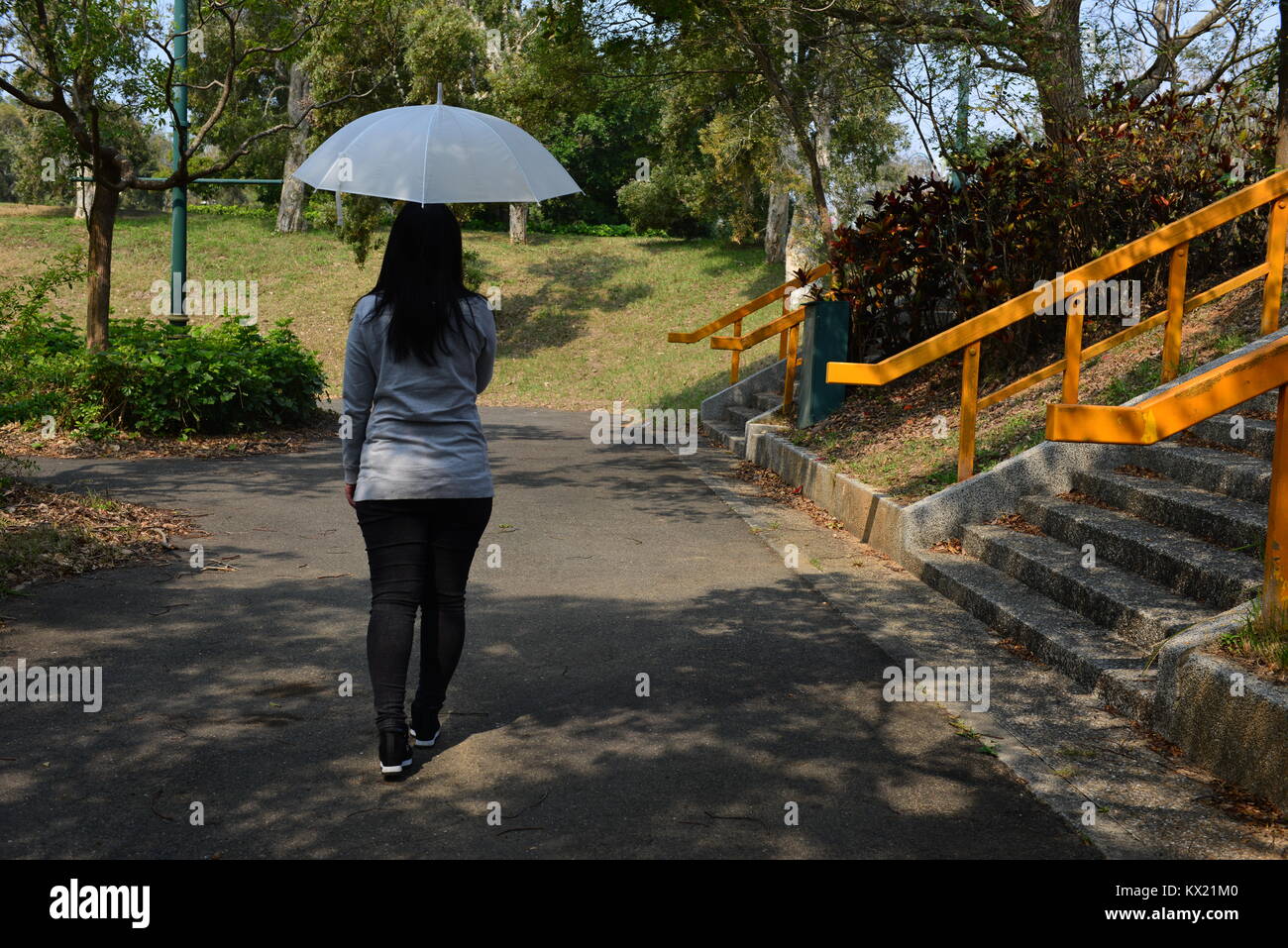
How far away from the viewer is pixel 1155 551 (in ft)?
19.2

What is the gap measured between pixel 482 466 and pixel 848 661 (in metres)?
2.21

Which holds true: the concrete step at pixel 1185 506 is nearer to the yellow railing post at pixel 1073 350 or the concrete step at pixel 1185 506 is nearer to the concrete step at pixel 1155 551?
the concrete step at pixel 1155 551

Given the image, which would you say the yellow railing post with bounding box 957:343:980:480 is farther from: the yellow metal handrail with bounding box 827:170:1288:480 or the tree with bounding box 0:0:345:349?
the tree with bounding box 0:0:345:349

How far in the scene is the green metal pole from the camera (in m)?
13.4

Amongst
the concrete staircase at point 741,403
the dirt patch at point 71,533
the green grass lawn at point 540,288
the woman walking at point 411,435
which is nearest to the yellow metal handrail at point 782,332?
the concrete staircase at point 741,403

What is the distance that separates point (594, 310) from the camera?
2736cm

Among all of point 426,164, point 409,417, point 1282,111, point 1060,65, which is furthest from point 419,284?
point 1060,65

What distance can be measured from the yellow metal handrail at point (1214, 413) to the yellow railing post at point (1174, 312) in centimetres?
411

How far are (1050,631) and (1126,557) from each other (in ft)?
2.67

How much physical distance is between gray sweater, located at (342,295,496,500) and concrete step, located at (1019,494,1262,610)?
324 cm

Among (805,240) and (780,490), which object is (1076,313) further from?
(805,240)

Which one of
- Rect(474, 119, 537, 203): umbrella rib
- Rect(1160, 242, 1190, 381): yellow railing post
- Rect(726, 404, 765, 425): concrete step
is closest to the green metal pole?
Rect(726, 404, 765, 425): concrete step

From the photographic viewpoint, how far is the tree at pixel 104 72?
12.3 metres
